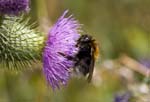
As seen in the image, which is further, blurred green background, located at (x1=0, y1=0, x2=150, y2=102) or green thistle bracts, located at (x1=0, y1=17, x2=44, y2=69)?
blurred green background, located at (x1=0, y1=0, x2=150, y2=102)

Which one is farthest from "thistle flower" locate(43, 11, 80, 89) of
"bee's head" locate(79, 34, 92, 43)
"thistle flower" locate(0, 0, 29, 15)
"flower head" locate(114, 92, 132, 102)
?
"flower head" locate(114, 92, 132, 102)

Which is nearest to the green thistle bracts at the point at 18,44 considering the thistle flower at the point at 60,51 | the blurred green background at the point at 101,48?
the thistle flower at the point at 60,51

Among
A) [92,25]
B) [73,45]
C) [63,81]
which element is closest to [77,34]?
[73,45]

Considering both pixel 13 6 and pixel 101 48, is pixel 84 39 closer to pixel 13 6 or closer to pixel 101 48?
pixel 13 6

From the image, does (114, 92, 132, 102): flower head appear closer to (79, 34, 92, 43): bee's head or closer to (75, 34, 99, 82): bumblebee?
(75, 34, 99, 82): bumblebee

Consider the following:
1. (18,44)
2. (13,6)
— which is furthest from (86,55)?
(13,6)

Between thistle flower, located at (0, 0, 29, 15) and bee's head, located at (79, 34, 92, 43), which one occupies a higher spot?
thistle flower, located at (0, 0, 29, 15)
